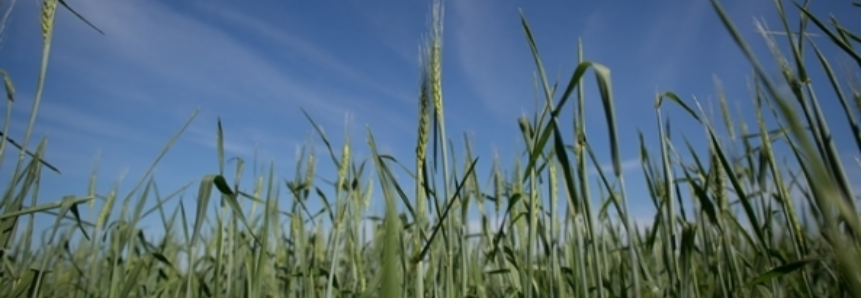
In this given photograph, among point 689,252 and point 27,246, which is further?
point 27,246

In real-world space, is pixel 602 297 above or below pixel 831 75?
below

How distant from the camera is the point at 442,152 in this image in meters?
1.28

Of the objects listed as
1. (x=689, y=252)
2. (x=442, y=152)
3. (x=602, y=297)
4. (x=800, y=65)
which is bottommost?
(x=602, y=297)

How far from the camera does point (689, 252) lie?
137 cm

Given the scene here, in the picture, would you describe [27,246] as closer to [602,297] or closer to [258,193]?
[258,193]

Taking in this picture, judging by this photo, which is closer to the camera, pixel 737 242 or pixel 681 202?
pixel 681 202

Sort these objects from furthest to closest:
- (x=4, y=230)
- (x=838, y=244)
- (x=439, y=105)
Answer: (x=4, y=230)
(x=439, y=105)
(x=838, y=244)

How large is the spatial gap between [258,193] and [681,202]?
2.23m

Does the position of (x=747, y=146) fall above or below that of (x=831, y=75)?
above

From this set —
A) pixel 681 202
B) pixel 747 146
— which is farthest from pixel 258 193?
pixel 747 146

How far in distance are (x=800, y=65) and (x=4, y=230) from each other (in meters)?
2.25

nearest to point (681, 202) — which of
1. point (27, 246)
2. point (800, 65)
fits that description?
point (800, 65)

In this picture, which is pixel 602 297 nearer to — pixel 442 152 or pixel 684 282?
pixel 684 282

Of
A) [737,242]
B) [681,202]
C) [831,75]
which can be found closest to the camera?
[831,75]
